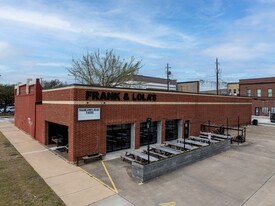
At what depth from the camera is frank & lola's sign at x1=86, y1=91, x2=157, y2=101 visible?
13950 millimetres

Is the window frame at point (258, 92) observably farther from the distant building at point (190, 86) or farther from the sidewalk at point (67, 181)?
the sidewalk at point (67, 181)

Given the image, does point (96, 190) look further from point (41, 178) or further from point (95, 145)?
point (95, 145)

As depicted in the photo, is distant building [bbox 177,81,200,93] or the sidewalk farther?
distant building [bbox 177,81,200,93]

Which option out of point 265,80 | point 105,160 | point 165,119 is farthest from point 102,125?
point 265,80

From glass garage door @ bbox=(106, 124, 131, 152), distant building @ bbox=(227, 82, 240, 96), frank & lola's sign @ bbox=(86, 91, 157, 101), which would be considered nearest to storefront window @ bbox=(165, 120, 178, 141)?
frank & lola's sign @ bbox=(86, 91, 157, 101)

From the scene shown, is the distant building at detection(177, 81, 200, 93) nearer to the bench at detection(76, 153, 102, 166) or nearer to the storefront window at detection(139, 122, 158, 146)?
the storefront window at detection(139, 122, 158, 146)

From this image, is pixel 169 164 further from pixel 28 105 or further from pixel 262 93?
pixel 262 93

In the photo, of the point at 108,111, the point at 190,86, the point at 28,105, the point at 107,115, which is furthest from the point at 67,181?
the point at 190,86

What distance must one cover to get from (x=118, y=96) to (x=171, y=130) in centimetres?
732

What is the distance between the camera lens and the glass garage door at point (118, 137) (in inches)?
613

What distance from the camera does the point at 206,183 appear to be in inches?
406

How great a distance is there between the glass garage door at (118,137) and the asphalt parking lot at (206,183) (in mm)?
1994

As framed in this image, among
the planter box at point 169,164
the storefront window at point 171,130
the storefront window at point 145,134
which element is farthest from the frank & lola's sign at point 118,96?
the planter box at point 169,164

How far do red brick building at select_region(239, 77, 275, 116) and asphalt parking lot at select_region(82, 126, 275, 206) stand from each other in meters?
41.8
